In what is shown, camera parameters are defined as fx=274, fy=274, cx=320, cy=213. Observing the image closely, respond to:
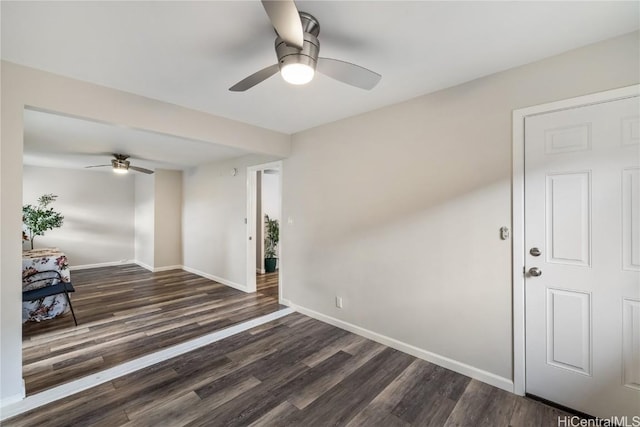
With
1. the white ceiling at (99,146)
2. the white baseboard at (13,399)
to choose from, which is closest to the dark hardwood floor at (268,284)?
the white ceiling at (99,146)

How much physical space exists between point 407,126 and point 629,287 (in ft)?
6.31

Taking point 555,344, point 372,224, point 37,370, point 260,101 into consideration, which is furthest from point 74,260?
point 555,344

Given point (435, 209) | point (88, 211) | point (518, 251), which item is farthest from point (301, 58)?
point (88, 211)

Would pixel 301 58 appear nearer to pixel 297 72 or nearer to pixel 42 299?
pixel 297 72

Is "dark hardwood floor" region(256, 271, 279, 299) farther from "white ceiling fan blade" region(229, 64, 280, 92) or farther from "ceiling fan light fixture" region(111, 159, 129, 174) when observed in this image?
"white ceiling fan blade" region(229, 64, 280, 92)

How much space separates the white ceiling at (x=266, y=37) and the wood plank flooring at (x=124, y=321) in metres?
2.43

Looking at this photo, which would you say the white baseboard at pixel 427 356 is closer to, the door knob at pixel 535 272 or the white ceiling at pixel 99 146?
the door knob at pixel 535 272

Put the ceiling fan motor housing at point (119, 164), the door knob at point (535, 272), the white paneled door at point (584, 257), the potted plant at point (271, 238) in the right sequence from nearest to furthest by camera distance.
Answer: the white paneled door at point (584, 257) < the door knob at point (535, 272) < the ceiling fan motor housing at point (119, 164) < the potted plant at point (271, 238)

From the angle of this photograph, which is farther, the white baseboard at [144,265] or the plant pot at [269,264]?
the white baseboard at [144,265]

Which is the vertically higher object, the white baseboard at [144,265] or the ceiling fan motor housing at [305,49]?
the ceiling fan motor housing at [305,49]

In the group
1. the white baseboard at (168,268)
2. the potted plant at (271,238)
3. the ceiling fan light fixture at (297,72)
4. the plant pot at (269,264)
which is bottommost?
the white baseboard at (168,268)

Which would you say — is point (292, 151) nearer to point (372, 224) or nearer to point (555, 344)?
point (372, 224)

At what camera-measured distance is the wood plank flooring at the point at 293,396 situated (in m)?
1.82

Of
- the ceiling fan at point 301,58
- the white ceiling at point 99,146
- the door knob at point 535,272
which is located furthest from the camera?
the white ceiling at point 99,146
